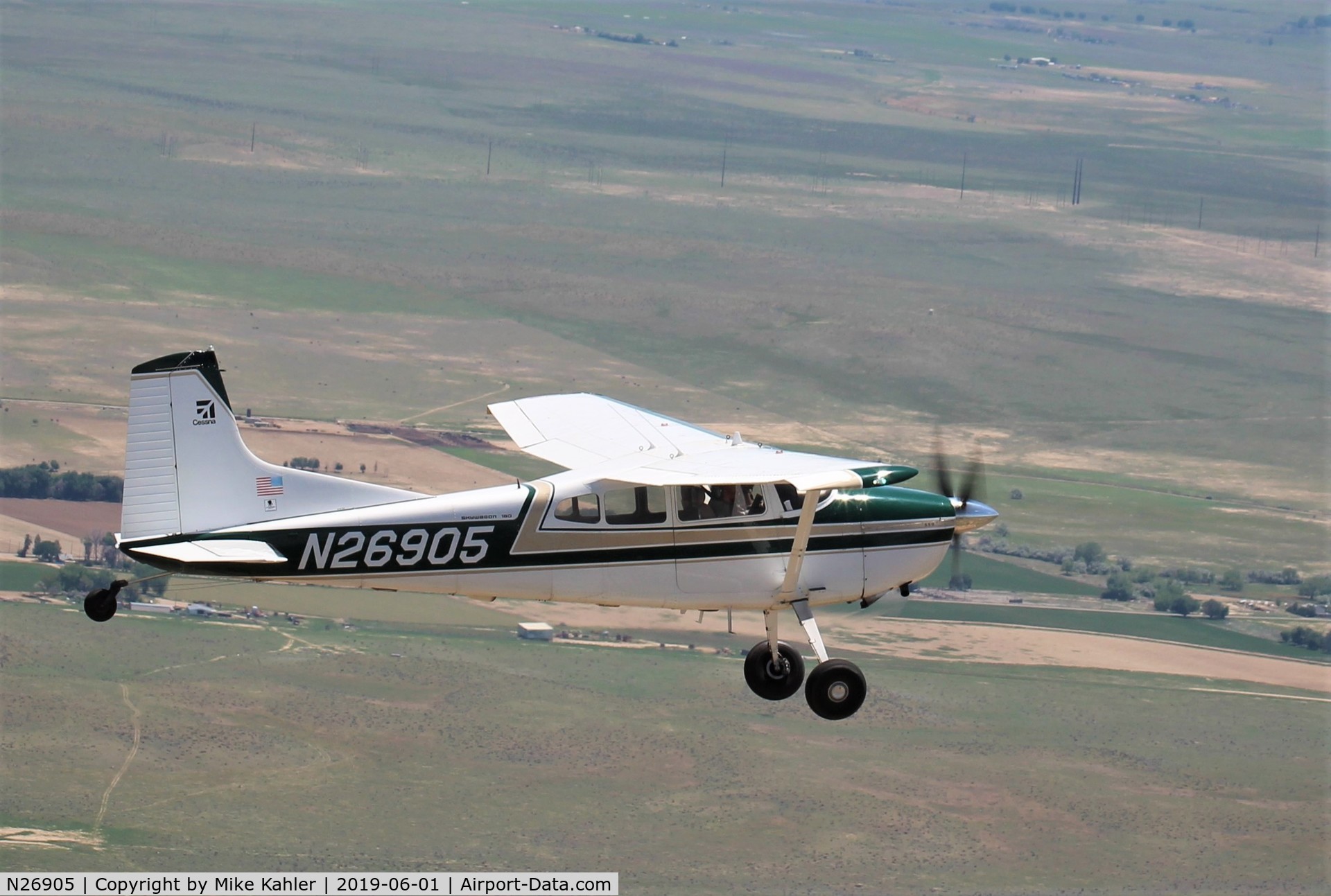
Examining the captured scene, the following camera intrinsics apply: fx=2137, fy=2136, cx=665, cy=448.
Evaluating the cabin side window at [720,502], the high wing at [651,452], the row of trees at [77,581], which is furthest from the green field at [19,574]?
the cabin side window at [720,502]

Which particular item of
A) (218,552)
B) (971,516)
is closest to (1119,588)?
(971,516)

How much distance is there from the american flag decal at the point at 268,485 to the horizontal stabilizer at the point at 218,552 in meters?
0.82

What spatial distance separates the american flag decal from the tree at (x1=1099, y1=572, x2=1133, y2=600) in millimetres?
161414

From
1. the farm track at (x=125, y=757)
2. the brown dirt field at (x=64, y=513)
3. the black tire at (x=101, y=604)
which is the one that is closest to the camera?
the black tire at (x=101, y=604)

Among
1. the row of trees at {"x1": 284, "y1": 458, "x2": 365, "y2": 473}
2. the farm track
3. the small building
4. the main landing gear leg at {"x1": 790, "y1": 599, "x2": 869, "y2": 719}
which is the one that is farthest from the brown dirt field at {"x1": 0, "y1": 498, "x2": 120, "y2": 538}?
the main landing gear leg at {"x1": 790, "y1": 599, "x2": 869, "y2": 719}

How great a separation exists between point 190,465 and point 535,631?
5050 inches

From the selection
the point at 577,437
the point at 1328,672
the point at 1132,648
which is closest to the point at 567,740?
the point at 1132,648

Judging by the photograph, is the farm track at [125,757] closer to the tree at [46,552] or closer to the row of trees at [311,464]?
the tree at [46,552]

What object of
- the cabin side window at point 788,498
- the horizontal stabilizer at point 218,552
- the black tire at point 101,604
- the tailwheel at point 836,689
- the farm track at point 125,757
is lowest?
the farm track at point 125,757

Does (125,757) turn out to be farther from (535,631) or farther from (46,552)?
(46,552)

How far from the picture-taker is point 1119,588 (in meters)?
187

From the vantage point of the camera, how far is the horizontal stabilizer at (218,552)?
31656 mm

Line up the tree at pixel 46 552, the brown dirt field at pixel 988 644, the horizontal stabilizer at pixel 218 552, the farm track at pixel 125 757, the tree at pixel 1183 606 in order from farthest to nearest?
1. the tree at pixel 1183 606
2. the tree at pixel 46 552
3. the brown dirt field at pixel 988 644
4. the farm track at pixel 125 757
5. the horizontal stabilizer at pixel 218 552

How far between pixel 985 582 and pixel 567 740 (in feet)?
177
